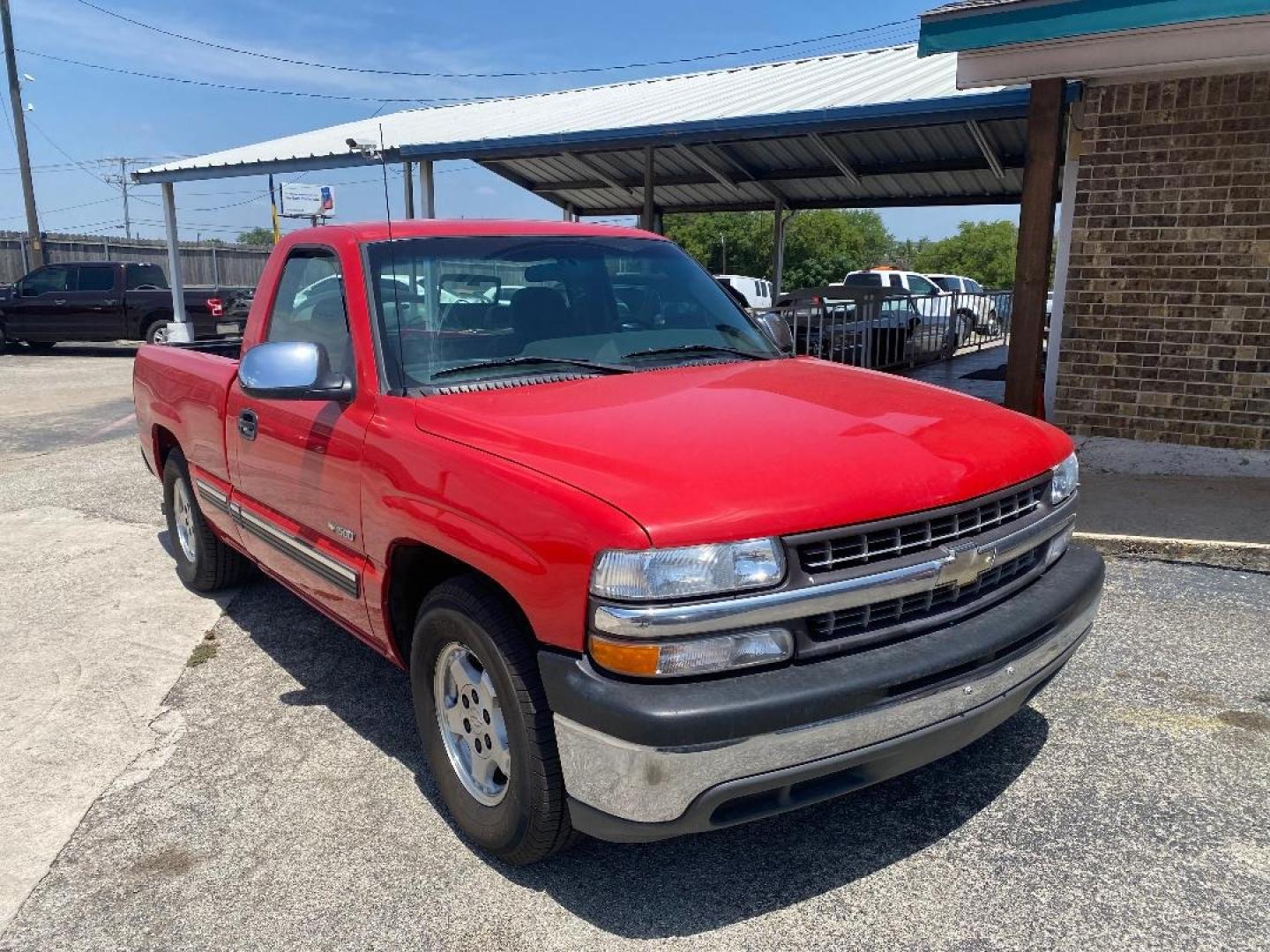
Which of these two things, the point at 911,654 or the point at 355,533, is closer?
the point at 911,654

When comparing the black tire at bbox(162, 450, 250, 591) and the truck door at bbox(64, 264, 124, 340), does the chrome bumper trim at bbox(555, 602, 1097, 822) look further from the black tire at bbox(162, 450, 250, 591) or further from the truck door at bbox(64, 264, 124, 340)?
the truck door at bbox(64, 264, 124, 340)

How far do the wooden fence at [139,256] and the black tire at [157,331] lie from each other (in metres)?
11.2

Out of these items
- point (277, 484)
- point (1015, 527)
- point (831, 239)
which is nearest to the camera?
point (1015, 527)

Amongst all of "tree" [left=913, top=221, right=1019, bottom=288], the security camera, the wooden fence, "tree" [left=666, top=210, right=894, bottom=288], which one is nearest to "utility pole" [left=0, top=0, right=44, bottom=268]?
the wooden fence

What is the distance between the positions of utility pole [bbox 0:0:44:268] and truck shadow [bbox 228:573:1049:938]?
95.4 feet

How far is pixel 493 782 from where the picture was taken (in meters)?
2.95

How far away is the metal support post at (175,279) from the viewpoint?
1823 cm

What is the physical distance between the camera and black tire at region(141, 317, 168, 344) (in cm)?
1956

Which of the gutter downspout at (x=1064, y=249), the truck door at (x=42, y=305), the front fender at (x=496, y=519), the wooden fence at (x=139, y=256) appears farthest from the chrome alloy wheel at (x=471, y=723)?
the wooden fence at (x=139, y=256)

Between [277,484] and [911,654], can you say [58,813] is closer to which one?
[277,484]

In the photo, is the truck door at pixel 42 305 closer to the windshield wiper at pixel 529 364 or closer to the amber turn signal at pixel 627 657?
the windshield wiper at pixel 529 364

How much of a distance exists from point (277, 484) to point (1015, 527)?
8.85 feet

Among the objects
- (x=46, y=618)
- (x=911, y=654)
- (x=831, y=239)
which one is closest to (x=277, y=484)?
(x=46, y=618)

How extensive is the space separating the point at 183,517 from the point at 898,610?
14.1 ft
